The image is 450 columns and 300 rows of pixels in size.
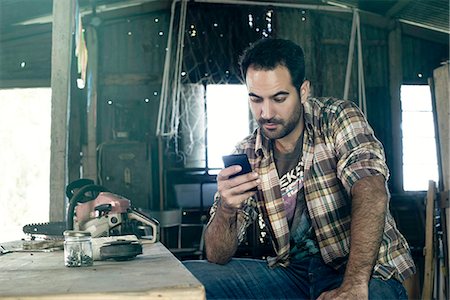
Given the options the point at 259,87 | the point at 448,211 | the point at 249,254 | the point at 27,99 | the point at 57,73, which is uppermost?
the point at 27,99

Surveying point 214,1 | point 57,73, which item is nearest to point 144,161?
point 214,1

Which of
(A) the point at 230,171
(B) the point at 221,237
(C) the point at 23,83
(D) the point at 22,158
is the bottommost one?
(B) the point at 221,237

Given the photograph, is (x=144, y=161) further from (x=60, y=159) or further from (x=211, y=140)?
(x=60, y=159)

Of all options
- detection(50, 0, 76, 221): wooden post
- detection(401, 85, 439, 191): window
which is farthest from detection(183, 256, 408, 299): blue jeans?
detection(401, 85, 439, 191): window

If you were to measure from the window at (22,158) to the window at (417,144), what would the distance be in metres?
5.97

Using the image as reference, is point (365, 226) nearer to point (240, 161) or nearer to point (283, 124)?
point (240, 161)

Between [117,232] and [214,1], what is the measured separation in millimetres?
5122

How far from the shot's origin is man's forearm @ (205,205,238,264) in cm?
232

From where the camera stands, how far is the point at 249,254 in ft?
20.8

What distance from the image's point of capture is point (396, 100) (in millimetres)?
7316

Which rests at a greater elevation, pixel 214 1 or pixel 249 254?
pixel 214 1

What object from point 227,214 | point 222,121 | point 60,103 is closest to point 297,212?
point 227,214

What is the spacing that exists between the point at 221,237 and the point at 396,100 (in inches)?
217

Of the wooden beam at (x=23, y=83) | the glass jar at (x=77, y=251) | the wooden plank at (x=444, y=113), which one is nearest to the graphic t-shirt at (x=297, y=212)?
the glass jar at (x=77, y=251)
